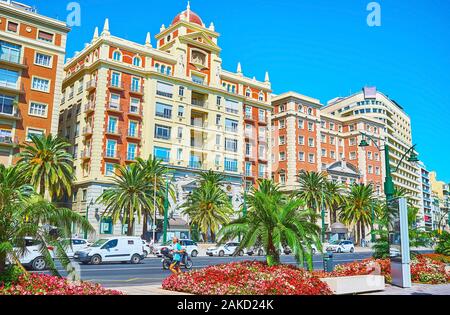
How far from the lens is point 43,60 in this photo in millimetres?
44781

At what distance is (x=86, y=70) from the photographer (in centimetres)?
5197

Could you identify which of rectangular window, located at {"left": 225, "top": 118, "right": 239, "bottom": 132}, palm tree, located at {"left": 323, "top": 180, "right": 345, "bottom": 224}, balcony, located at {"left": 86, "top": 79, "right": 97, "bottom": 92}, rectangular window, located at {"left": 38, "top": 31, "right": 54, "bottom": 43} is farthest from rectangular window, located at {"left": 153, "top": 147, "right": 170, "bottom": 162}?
palm tree, located at {"left": 323, "top": 180, "right": 345, "bottom": 224}

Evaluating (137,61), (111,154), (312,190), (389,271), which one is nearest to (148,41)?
(137,61)

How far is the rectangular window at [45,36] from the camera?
4481 centimetres

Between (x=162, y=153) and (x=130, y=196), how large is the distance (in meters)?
10.5

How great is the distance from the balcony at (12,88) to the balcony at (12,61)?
1.81 meters

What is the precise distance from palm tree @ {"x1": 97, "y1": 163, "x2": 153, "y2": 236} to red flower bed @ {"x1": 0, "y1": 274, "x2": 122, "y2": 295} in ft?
109

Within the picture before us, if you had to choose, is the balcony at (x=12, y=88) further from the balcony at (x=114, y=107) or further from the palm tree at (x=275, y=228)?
the palm tree at (x=275, y=228)

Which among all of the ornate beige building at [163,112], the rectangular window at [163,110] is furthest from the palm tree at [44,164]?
the rectangular window at [163,110]

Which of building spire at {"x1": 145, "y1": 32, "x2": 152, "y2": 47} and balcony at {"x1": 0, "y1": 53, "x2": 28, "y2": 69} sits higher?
building spire at {"x1": 145, "y1": 32, "x2": 152, "y2": 47}

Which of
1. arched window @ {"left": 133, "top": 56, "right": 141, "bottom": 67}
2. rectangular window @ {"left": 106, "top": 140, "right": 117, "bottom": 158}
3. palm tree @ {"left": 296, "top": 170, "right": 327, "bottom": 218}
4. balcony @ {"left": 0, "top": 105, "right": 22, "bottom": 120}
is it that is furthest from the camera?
palm tree @ {"left": 296, "top": 170, "right": 327, "bottom": 218}

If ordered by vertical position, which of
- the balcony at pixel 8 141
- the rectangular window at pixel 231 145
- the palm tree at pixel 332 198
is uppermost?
the rectangular window at pixel 231 145

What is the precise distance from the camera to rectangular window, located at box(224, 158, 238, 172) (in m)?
58.7

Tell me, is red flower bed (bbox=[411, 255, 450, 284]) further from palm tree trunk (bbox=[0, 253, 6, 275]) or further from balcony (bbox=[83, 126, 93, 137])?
balcony (bbox=[83, 126, 93, 137])
